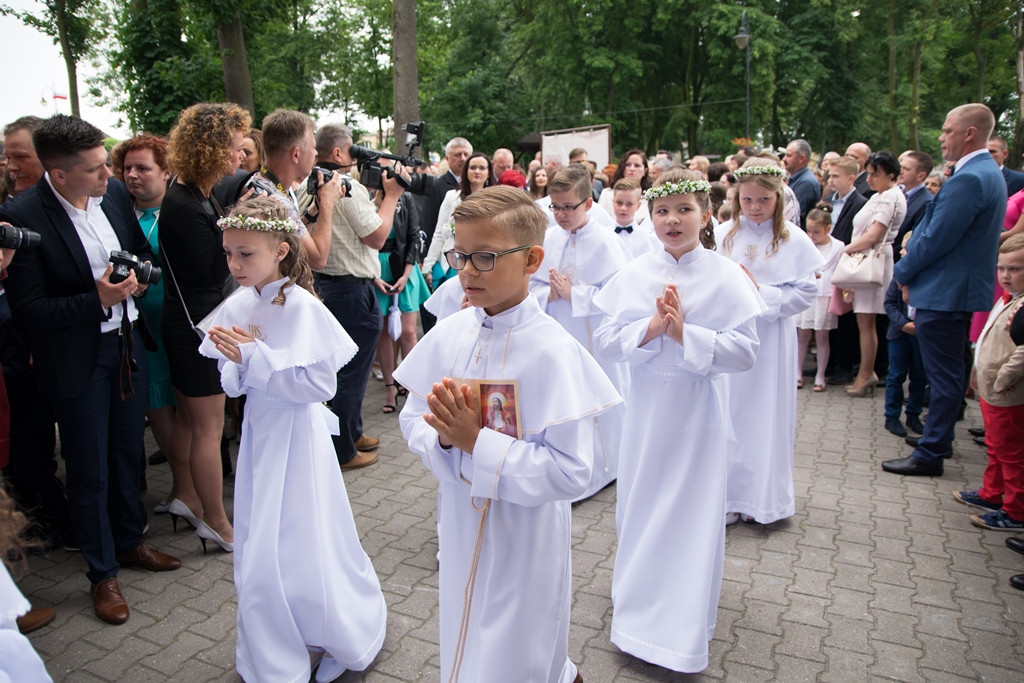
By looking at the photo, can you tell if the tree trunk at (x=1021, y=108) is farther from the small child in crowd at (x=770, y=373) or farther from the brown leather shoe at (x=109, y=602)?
the brown leather shoe at (x=109, y=602)

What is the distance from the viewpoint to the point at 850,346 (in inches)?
344

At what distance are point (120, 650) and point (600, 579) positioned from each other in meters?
2.49

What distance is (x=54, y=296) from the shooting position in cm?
369

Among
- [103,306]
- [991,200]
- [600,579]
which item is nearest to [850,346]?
[991,200]

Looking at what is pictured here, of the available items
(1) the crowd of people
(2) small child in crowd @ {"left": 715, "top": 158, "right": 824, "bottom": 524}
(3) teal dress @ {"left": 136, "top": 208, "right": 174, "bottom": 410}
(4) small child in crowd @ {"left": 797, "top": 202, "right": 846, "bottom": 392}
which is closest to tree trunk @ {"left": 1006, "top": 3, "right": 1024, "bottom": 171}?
(4) small child in crowd @ {"left": 797, "top": 202, "right": 846, "bottom": 392}

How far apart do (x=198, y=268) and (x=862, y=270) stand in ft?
21.5

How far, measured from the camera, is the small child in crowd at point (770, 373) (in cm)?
476

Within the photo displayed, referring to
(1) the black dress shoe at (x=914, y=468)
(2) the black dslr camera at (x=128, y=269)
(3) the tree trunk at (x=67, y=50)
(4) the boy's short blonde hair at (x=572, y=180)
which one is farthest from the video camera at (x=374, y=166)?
(3) the tree trunk at (x=67, y=50)

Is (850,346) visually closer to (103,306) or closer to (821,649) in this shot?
(821,649)

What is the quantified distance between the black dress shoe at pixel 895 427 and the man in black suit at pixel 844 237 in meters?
1.81

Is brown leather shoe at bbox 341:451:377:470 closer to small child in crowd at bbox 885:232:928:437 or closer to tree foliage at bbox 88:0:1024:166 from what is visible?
small child in crowd at bbox 885:232:928:437

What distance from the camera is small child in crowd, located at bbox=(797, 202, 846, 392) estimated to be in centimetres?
809

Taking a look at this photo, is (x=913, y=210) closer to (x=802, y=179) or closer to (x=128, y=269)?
(x=802, y=179)

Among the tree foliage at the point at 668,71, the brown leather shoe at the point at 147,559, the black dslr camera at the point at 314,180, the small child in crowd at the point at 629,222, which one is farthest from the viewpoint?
the tree foliage at the point at 668,71
